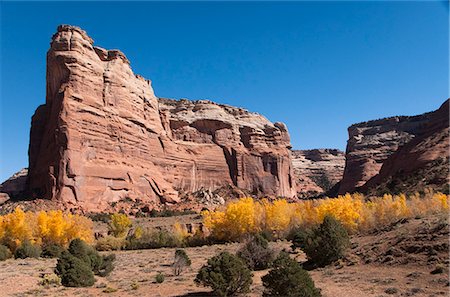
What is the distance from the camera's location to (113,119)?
64812 mm

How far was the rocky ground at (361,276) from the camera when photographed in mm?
16453

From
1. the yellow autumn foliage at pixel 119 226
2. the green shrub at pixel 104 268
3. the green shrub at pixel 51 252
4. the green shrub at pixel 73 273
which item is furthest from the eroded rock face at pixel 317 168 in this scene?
the green shrub at pixel 73 273

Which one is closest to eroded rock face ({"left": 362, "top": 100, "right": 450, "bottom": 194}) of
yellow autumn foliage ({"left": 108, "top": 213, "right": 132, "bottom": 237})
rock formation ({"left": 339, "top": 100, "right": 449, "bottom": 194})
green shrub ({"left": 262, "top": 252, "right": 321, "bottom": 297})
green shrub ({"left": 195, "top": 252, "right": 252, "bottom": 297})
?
rock formation ({"left": 339, "top": 100, "right": 449, "bottom": 194})

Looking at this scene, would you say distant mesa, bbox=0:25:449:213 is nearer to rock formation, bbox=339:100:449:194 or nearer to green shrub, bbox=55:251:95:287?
rock formation, bbox=339:100:449:194

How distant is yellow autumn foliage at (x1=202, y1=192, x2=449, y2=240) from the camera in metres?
33.6

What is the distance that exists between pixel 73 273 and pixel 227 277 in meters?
8.72

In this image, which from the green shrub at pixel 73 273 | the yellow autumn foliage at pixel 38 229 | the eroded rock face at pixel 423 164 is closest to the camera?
the green shrub at pixel 73 273

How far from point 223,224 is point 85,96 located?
34.5 meters

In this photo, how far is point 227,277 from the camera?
57.5 feet

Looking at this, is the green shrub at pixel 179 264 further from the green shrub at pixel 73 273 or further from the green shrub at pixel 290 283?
the green shrub at pixel 290 283

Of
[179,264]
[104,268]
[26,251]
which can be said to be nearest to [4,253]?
[26,251]

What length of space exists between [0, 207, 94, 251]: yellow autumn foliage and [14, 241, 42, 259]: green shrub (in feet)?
4.32

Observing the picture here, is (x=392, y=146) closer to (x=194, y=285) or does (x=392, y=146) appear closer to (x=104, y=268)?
(x=104, y=268)

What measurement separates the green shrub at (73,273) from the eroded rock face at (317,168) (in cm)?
10573
